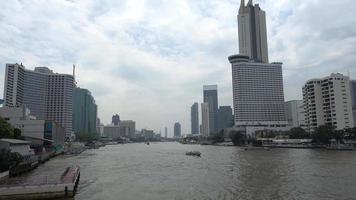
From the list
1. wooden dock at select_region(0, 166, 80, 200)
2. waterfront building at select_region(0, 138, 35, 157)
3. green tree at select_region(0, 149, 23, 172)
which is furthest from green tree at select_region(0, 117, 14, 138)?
wooden dock at select_region(0, 166, 80, 200)

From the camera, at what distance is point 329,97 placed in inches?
5384

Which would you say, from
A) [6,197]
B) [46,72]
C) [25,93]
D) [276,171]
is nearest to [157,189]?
[6,197]

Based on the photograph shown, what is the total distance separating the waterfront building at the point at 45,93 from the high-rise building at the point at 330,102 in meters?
121

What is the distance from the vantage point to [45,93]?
190500mm

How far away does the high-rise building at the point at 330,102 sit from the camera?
A: 440 ft

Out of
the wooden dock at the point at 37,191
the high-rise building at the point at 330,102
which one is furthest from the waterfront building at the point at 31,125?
the high-rise building at the point at 330,102

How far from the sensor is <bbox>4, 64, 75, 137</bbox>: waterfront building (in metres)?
178

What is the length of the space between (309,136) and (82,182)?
115m

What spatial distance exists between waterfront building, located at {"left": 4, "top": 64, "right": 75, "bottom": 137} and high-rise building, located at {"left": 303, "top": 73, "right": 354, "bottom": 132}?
398 feet

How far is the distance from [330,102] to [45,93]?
138 meters

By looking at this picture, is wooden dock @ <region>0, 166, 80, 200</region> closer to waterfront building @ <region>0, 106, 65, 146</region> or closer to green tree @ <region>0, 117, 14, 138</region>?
green tree @ <region>0, 117, 14, 138</region>

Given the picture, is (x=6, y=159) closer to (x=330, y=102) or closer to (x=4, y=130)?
(x=4, y=130)

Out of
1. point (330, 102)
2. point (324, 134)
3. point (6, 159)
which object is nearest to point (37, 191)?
point (6, 159)

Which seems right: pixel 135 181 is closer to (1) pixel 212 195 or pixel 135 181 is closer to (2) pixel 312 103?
(1) pixel 212 195
